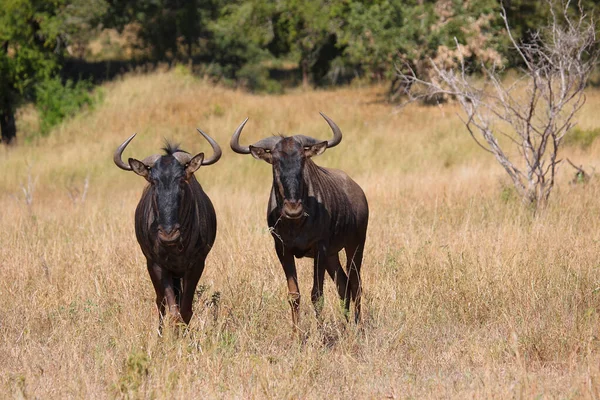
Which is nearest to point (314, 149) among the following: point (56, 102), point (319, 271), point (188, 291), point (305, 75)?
point (319, 271)

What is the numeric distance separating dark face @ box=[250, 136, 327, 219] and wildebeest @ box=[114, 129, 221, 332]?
0.56 meters

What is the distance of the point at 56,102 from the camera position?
26188 mm

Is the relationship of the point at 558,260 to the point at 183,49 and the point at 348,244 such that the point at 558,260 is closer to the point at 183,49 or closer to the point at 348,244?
the point at 348,244

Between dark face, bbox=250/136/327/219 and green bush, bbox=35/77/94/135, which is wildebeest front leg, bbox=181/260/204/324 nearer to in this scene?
dark face, bbox=250/136/327/219

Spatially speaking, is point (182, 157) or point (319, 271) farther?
point (319, 271)

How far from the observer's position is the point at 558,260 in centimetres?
797

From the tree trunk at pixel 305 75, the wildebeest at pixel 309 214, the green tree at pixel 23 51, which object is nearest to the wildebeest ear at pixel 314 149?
the wildebeest at pixel 309 214

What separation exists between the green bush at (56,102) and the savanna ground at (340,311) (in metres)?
12.5

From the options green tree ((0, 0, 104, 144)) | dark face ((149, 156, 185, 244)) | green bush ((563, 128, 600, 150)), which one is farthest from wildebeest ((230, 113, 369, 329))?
green tree ((0, 0, 104, 144))

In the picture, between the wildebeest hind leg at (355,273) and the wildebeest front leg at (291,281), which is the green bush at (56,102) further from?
the wildebeest front leg at (291,281)

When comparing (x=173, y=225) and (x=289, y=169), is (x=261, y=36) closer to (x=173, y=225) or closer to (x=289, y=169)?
(x=289, y=169)

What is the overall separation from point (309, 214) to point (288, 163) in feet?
1.83

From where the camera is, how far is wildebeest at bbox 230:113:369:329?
666cm

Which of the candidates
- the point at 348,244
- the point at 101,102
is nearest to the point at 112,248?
the point at 348,244
